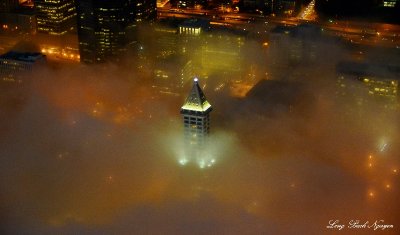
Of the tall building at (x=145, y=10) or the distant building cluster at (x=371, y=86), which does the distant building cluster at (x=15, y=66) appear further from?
the distant building cluster at (x=371, y=86)

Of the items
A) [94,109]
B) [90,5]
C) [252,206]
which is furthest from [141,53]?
[252,206]

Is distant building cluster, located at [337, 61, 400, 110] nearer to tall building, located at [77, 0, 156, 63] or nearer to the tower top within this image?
the tower top

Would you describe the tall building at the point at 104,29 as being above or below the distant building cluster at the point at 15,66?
above

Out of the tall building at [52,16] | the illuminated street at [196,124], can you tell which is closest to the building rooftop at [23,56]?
the illuminated street at [196,124]

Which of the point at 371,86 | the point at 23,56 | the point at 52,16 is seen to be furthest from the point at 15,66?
the point at 371,86

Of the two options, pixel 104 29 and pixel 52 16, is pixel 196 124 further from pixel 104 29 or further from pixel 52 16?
pixel 52 16

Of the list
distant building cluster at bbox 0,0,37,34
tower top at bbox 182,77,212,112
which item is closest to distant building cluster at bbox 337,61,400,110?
tower top at bbox 182,77,212,112
